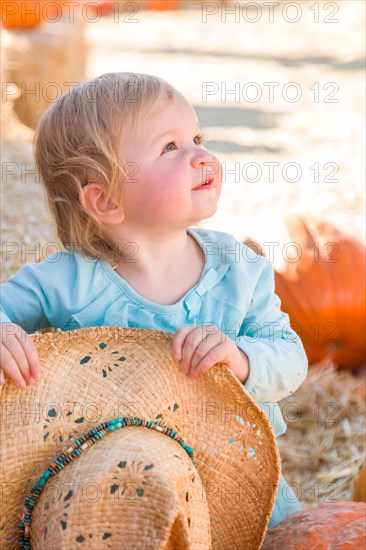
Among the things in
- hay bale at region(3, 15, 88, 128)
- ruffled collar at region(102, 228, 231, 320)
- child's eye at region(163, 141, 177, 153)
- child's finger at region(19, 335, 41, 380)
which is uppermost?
child's eye at region(163, 141, 177, 153)

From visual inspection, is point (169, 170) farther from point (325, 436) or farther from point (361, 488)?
point (325, 436)

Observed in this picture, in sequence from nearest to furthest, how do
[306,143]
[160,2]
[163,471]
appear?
1. [163,471]
2. [306,143]
3. [160,2]

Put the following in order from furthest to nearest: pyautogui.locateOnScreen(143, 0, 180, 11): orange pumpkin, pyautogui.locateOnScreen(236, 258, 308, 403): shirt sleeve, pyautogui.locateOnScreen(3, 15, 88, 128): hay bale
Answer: pyautogui.locateOnScreen(143, 0, 180, 11): orange pumpkin, pyautogui.locateOnScreen(3, 15, 88, 128): hay bale, pyautogui.locateOnScreen(236, 258, 308, 403): shirt sleeve

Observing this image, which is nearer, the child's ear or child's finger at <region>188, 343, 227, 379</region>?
child's finger at <region>188, 343, 227, 379</region>

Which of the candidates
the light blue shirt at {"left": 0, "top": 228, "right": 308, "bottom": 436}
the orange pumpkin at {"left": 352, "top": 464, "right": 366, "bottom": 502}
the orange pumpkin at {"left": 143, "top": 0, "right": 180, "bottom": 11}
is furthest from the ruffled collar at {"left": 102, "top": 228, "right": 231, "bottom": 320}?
the orange pumpkin at {"left": 143, "top": 0, "right": 180, "bottom": 11}

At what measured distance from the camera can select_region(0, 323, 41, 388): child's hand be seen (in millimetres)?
1663

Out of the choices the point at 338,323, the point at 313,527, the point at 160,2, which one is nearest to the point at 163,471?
the point at 313,527

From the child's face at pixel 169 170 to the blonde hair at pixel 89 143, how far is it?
0.03 meters

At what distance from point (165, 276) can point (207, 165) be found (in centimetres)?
30

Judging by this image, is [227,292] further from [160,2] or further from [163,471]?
[160,2]

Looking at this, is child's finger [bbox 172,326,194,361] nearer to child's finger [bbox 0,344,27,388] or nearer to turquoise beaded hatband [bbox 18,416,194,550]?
turquoise beaded hatband [bbox 18,416,194,550]

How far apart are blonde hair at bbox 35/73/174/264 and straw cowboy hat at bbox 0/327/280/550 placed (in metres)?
0.42

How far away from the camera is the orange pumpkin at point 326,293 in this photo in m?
3.26

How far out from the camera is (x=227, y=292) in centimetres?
208
